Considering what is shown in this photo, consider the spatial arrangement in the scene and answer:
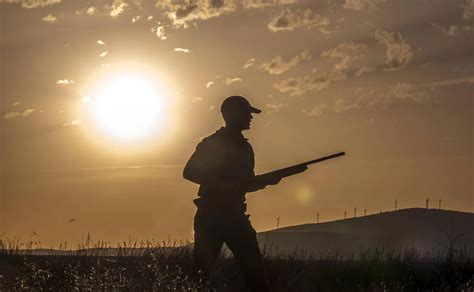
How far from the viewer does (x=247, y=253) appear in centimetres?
1048

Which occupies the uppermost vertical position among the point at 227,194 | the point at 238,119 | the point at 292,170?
the point at 238,119

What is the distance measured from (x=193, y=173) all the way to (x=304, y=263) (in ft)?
20.7

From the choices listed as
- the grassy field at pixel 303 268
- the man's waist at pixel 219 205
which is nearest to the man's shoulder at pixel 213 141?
the man's waist at pixel 219 205

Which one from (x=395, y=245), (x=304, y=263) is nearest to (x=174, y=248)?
(x=304, y=263)

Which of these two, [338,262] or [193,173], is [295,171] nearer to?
[193,173]

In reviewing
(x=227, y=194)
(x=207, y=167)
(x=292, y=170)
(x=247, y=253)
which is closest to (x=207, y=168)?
(x=207, y=167)

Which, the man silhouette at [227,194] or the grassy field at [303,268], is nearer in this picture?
the man silhouette at [227,194]

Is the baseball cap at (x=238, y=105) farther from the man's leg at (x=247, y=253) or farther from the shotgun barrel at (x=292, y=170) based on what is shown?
the man's leg at (x=247, y=253)

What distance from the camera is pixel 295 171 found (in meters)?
11.7

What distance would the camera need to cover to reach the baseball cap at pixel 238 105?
34.9 ft

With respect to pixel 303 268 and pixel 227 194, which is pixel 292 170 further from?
pixel 303 268

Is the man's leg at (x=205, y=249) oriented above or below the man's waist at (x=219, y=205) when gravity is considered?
below

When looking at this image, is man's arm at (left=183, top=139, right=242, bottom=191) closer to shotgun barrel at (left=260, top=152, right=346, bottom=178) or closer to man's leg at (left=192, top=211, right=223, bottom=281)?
man's leg at (left=192, top=211, right=223, bottom=281)

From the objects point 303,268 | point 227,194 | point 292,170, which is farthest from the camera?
point 303,268
